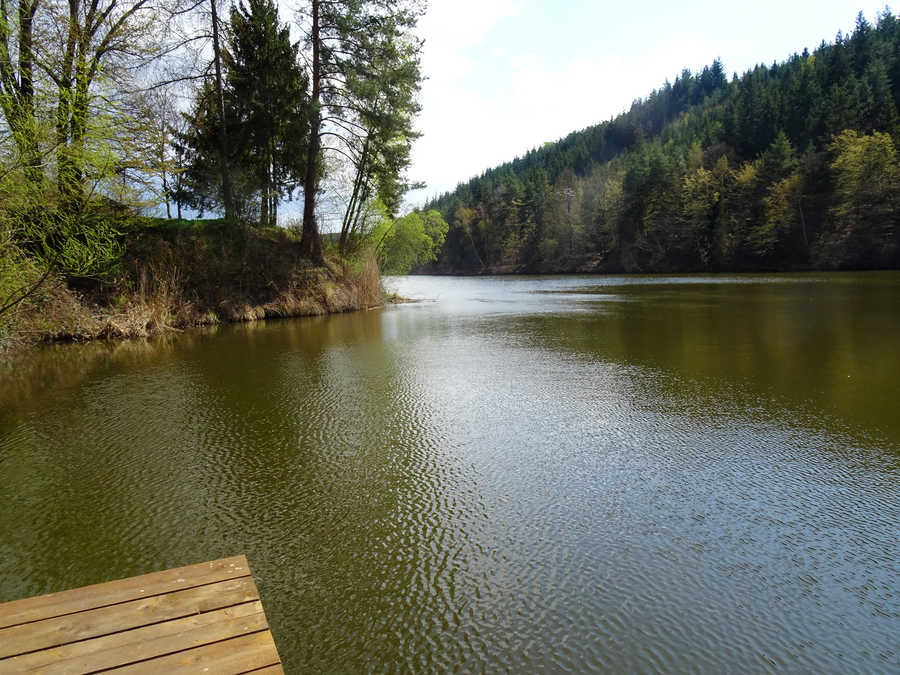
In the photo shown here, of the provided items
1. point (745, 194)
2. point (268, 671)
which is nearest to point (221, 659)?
point (268, 671)

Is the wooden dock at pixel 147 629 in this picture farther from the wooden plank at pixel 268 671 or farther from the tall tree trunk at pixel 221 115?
the tall tree trunk at pixel 221 115

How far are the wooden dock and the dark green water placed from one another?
401mm

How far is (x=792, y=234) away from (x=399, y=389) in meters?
51.0

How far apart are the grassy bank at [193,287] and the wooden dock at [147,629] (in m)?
9.58

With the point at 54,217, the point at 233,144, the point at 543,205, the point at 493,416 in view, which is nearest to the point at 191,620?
the point at 493,416

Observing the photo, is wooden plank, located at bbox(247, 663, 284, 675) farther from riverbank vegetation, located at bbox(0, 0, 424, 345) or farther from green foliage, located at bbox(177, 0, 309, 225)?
green foliage, located at bbox(177, 0, 309, 225)

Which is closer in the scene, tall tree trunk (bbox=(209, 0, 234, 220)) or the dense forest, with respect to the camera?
tall tree trunk (bbox=(209, 0, 234, 220))

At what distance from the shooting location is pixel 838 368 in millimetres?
6766

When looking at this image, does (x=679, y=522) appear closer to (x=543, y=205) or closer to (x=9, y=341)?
(x=9, y=341)

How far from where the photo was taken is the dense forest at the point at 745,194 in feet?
131

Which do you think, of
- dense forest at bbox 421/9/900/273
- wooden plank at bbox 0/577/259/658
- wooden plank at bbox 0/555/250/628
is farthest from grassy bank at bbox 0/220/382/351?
dense forest at bbox 421/9/900/273

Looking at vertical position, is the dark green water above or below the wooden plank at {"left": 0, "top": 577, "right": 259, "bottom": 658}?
below

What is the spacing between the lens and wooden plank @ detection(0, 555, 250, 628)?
1.73 metres

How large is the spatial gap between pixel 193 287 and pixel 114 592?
47.9 ft
